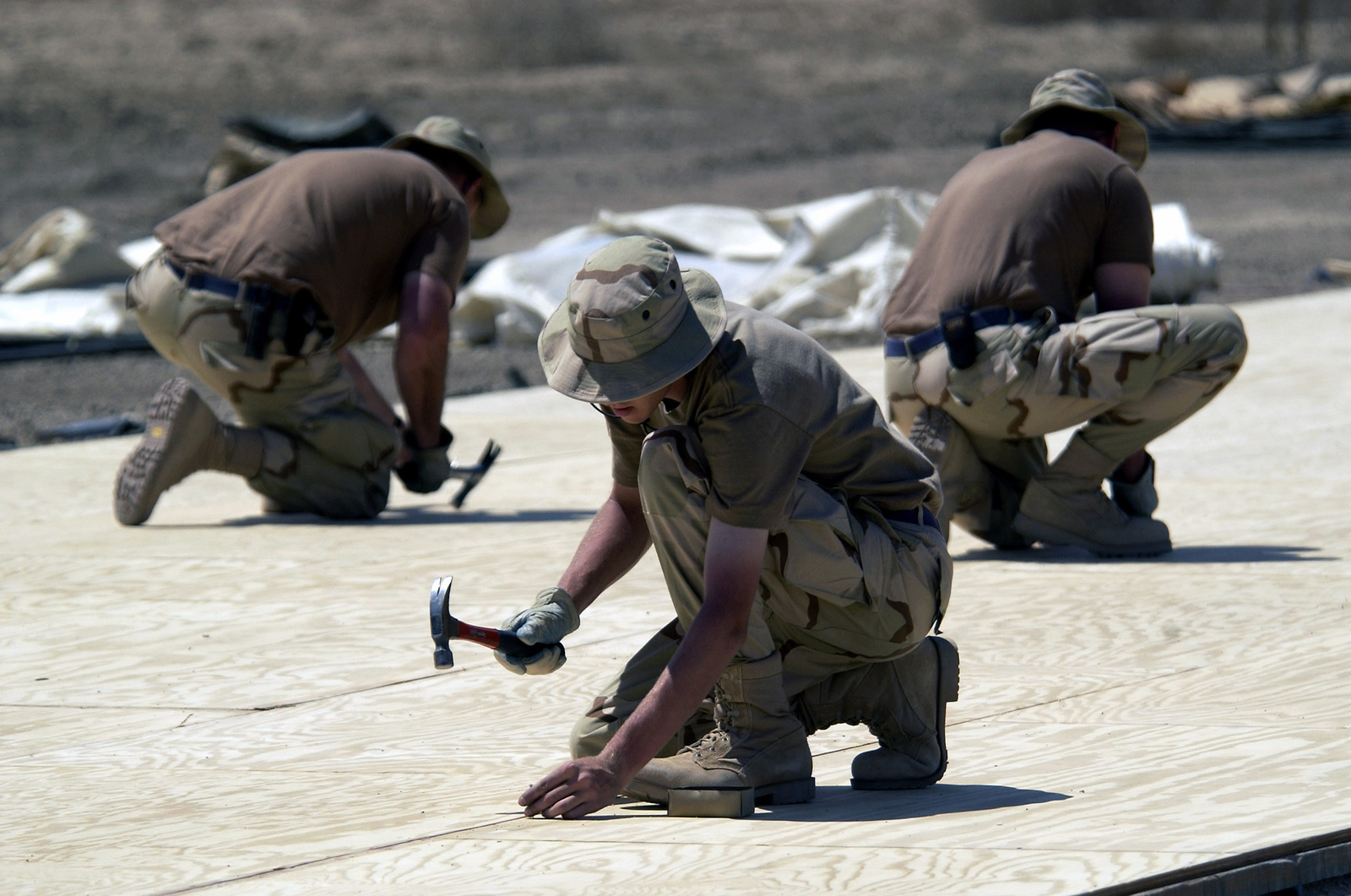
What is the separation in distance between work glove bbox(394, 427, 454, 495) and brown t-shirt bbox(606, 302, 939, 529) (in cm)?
336

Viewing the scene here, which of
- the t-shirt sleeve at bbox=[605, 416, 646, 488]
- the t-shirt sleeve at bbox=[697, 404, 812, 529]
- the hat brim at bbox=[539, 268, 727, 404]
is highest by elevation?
the hat brim at bbox=[539, 268, 727, 404]

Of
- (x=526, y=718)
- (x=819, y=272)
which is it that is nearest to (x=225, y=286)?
(x=526, y=718)

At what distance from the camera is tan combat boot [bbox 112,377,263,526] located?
20.3 ft

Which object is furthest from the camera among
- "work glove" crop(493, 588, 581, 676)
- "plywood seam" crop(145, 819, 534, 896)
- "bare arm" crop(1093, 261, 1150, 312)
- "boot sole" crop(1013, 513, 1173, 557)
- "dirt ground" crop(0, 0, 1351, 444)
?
"dirt ground" crop(0, 0, 1351, 444)

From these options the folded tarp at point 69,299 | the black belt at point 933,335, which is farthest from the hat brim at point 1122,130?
the folded tarp at point 69,299

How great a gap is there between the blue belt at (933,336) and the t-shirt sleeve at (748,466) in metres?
→ 2.42

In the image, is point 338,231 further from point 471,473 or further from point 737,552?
point 737,552

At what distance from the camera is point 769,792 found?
3.20m

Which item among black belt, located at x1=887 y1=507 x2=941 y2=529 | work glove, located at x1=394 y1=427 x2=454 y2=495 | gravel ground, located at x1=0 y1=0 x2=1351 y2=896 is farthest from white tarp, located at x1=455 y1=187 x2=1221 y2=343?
black belt, located at x1=887 y1=507 x2=941 y2=529

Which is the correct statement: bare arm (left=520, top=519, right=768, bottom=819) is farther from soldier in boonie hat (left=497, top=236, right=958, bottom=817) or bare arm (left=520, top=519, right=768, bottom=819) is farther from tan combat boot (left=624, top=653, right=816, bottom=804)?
tan combat boot (left=624, top=653, right=816, bottom=804)

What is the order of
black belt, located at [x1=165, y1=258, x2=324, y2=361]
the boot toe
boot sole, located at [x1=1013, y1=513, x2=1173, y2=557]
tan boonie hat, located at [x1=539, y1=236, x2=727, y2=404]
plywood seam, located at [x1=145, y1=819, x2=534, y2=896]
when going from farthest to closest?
1. black belt, located at [x1=165, y1=258, x2=324, y2=361]
2. boot sole, located at [x1=1013, y1=513, x2=1173, y2=557]
3. the boot toe
4. tan boonie hat, located at [x1=539, y1=236, x2=727, y2=404]
5. plywood seam, located at [x1=145, y1=819, x2=534, y2=896]

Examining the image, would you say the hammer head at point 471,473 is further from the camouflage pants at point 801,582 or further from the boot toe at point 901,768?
the boot toe at point 901,768

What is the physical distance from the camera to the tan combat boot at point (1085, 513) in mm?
5480

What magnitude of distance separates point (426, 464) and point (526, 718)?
8.88 ft
